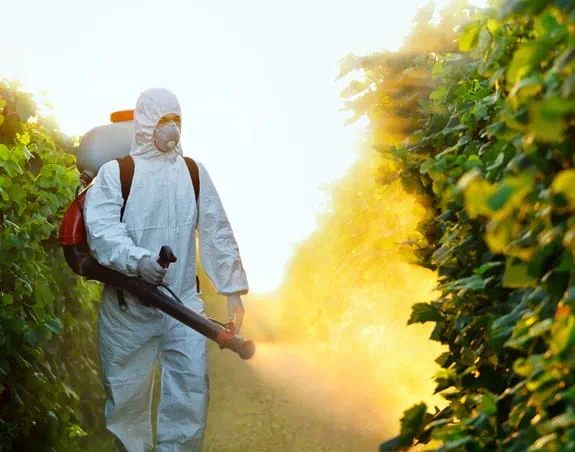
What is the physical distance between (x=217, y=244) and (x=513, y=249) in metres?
3.56

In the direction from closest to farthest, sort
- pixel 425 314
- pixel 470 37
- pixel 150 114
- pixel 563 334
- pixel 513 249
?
pixel 563 334 → pixel 513 249 → pixel 470 37 → pixel 425 314 → pixel 150 114

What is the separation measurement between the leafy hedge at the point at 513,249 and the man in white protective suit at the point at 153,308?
209cm

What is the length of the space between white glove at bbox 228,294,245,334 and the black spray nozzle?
0.55 metres

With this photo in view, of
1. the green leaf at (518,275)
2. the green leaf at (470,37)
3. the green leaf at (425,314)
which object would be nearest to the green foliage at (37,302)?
the green leaf at (425,314)

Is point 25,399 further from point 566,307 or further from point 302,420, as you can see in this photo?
point 566,307

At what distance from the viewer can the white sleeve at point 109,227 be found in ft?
15.9

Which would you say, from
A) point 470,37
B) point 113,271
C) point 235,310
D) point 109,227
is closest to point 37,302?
point 113,271

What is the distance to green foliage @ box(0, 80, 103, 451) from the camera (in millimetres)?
5016

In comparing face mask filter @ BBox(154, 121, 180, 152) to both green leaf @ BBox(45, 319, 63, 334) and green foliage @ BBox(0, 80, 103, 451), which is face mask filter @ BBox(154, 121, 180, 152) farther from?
green leaf @ BBox(45, 319, 63, 334)

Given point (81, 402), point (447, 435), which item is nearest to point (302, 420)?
point (81, 402)

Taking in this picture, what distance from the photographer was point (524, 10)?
1797mm

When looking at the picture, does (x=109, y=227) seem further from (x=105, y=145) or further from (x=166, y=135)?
(x=105, y=145)

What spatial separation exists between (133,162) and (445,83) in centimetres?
184

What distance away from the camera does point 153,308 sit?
512 centimetres
